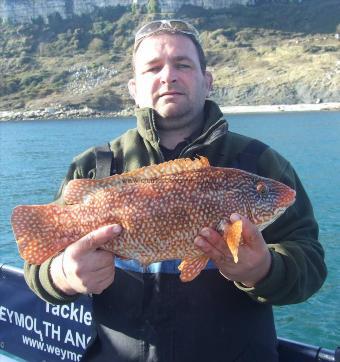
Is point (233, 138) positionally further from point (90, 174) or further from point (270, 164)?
point (90, 174)

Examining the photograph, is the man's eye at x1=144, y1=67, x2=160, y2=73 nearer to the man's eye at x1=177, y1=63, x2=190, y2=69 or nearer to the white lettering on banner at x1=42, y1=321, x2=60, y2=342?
the man's eye at x1=177, y1=63, x2=190, y2=69

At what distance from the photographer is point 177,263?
12.9 feet

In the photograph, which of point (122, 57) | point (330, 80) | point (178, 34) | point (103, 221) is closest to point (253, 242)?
point (103, 221)

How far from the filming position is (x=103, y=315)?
4070mm

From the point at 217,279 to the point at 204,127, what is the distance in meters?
1.16

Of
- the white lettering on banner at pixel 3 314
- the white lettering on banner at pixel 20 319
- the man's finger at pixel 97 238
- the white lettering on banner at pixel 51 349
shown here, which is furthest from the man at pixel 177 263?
the white lettering on banner at pixel 3 314

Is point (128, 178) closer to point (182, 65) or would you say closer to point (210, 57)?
point (182, 65)

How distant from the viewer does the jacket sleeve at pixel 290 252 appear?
12.2ft

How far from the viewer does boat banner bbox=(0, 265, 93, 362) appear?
552 centimetres

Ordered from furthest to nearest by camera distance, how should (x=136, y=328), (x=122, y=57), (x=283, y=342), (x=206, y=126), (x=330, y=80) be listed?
1. (x=122, y=57)
2. (x=330, y=80)
3. (x=283, y=342)
4. (x=206, y=126)
5. (x=136, y=328)

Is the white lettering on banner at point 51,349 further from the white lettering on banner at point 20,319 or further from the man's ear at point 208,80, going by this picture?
the man's ear at point 208,80

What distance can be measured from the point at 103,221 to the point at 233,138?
126 centimetres

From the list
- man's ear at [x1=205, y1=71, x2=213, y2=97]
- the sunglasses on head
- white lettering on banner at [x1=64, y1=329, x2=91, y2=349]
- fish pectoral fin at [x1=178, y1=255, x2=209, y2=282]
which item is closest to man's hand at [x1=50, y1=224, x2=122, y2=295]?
fish pectoral fin at [x1=178, y1=255, x2=209, y2=282]

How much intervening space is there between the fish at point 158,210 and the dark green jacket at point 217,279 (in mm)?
253
